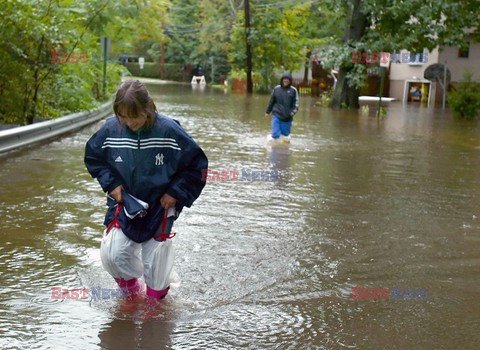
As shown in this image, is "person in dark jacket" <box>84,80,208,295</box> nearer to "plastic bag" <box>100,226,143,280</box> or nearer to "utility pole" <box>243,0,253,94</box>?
"plastic bag" <box>100,226,143,280</box>

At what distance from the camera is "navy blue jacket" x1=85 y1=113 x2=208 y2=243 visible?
4.50 meters

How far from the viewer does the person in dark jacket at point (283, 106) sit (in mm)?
14602

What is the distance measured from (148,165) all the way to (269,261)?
1.95m

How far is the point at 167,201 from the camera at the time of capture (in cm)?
454

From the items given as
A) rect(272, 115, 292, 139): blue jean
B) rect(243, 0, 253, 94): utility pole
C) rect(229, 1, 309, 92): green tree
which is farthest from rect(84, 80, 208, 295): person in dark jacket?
rect(243, 0, 253, 94): utility pole

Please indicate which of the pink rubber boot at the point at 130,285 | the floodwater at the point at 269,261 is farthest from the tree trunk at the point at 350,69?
the pink rubber boot at the point at 130,285

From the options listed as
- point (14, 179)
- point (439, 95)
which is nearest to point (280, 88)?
point (14, 179)

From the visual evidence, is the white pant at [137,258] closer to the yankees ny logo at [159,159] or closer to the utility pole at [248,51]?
the yankees ny logo at [159,159]

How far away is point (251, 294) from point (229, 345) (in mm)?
972

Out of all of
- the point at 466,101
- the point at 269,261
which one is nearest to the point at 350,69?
the point at 466,101

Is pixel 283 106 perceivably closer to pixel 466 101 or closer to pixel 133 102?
pixel 133 102

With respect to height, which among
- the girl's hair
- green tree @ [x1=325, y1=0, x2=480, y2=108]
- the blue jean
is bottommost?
the blue jean

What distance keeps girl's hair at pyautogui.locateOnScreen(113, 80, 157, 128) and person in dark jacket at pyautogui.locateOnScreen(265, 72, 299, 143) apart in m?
10.3

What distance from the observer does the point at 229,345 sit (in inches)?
169
